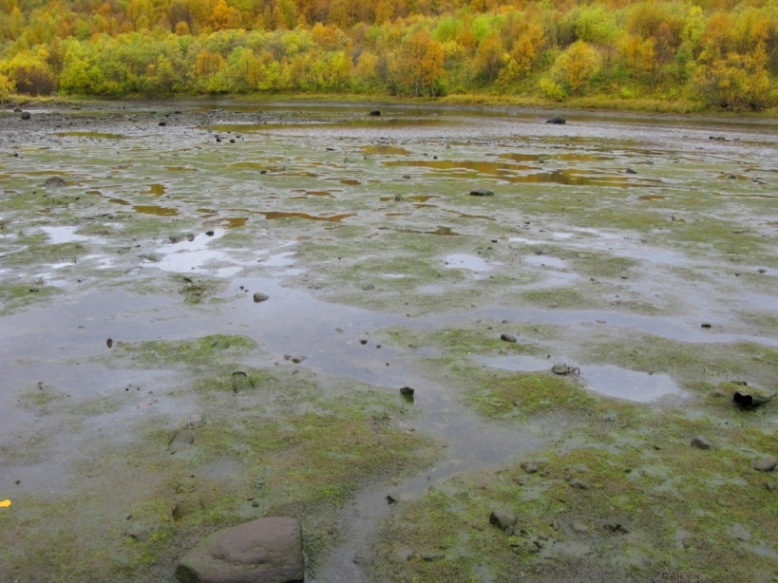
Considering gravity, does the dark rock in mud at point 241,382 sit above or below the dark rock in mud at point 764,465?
above

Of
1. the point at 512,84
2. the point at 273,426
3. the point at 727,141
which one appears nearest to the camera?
the point at 273,426

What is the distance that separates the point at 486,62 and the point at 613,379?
379 ft

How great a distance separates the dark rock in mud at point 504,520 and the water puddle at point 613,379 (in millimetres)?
2363

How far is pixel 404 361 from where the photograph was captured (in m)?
7.38

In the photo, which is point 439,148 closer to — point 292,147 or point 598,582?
point 292,147

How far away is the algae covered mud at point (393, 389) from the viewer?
450cm

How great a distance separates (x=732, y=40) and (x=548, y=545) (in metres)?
105

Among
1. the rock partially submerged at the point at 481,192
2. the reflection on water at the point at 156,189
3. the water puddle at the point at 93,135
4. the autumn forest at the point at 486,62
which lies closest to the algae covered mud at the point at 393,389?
the reflection on water at the point at 156,189

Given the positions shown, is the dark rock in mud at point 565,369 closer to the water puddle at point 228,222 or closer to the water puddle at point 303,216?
the water puddle at point 303,216

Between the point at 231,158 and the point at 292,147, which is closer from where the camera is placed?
the point at 231,158

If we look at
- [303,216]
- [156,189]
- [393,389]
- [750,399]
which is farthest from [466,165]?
[750,399]

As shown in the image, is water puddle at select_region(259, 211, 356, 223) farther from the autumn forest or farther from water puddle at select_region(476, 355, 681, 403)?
the autumn forest

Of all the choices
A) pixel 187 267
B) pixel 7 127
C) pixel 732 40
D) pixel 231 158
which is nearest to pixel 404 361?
pixel 187 267

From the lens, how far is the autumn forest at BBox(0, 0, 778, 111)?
299ft
